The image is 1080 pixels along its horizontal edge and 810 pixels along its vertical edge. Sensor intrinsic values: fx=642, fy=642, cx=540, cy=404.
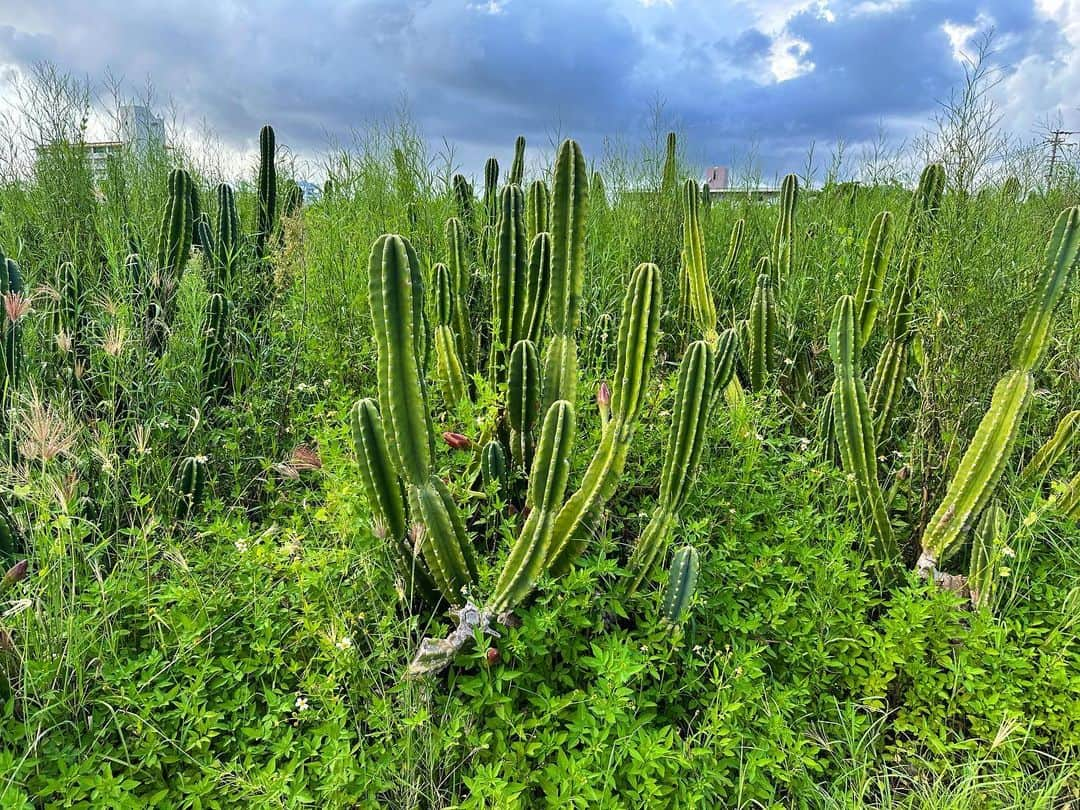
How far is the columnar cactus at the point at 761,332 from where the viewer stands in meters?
2.90

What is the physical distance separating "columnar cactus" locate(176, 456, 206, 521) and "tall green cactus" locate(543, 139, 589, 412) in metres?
1.21

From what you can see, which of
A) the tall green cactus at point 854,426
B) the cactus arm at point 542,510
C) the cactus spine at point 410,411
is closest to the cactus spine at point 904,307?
the tall green cactus at point 854,426

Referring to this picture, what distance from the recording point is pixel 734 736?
5.18 feet

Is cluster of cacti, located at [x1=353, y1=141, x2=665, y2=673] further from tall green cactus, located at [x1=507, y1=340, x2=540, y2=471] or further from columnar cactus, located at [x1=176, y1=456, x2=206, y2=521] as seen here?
columnar cactus, located at [x1=176, y1=456, x2=206, y2=521]

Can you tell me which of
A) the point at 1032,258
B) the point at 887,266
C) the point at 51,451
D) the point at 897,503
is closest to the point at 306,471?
the point at 51,451

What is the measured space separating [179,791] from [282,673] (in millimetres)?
320

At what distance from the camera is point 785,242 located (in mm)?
3414

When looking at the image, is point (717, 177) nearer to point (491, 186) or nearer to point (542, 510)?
point (491, 186)

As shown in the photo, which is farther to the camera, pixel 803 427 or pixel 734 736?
pixel 803 427

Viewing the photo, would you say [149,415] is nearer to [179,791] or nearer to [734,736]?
[179,791]

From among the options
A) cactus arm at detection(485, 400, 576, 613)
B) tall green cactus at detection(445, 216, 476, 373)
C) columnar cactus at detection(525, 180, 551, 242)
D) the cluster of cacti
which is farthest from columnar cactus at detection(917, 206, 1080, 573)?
tall green cactus at detection(445, 216, 476, 373)

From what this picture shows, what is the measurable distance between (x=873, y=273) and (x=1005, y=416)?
94cm

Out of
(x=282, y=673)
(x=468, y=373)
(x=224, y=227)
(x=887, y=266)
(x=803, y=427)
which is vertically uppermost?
(x=224, y=227)

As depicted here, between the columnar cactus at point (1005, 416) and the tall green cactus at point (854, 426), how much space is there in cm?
19
